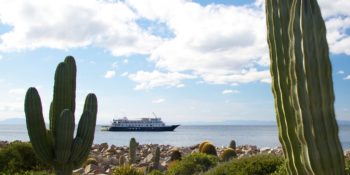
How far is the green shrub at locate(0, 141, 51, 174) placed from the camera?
1499 centimetres

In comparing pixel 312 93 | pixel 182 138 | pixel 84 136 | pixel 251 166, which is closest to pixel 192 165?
pixel 251 166

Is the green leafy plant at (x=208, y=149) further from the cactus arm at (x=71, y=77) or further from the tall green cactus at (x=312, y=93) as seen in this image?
the tall green cactus at (x=312, y=93)

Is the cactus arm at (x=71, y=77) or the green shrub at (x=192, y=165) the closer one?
the cactus arm at (x=71, y=77)

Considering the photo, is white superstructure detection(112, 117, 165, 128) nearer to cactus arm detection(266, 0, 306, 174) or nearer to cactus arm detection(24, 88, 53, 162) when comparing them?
cactus arm detection(24, 88, 53, 162)

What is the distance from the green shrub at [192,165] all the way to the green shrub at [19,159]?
3.64 metres

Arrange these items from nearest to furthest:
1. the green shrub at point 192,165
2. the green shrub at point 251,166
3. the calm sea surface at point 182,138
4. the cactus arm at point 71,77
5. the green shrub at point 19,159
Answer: the cactus arm at point 71,77 < the green shrub at point 251,166 < the green shrub at point 192,165 < the green shrub at point 19,159 < the calm sea surface at point 182,138

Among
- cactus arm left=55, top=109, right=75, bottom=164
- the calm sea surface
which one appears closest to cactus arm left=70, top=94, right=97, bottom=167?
cactus arm left=55, top=109, right=75, bottom=164

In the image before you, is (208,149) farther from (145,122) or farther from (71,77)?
(145,122)

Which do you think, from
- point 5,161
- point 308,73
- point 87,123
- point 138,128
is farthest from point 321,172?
point 138,128

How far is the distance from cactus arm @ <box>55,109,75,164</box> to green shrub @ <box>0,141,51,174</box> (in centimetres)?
630

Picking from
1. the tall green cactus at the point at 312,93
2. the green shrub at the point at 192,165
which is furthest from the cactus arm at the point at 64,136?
the green shrub at the point at 192,165

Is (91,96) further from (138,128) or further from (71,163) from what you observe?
(138,128)

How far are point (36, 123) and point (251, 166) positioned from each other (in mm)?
4654

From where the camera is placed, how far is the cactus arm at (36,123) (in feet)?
28.4
